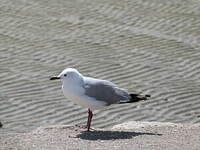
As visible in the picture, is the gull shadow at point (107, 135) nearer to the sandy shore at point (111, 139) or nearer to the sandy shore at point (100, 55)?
the sandy shore at point (111, 139)

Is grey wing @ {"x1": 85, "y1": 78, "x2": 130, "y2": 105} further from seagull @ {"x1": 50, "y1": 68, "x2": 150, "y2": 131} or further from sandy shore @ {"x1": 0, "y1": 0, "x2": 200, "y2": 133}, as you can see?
sandy shore @ {"x1": 0, "y1": 0, "x2": 200, "y2": 133}

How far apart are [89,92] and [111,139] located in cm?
68

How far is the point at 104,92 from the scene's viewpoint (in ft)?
28.8

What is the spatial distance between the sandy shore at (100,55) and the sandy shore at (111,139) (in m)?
1.82

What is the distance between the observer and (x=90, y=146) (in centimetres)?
786

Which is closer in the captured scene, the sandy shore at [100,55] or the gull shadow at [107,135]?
the gull shadow at [107,135]

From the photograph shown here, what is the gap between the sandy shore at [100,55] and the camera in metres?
11.4

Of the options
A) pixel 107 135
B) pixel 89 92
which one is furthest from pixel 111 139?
pixel 89 92

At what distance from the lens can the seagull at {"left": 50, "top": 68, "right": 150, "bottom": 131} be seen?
8.61 metres

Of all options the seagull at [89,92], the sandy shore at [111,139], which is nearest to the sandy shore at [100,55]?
the sandy shore at [111,139]

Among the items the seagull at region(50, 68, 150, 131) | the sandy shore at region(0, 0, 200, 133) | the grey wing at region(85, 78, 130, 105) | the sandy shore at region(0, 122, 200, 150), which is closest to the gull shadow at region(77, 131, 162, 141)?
the sandy shore at region(0, 122, 200, 150)

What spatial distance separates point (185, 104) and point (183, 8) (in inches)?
280

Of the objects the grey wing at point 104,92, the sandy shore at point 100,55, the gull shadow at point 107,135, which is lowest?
the sandy shore at point 100,55

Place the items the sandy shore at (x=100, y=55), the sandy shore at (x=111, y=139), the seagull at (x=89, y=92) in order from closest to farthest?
the sandy shore at (x=111, y=139), the seagull at (x=89, y=92), the sandy shore at (x=100, y=55)
